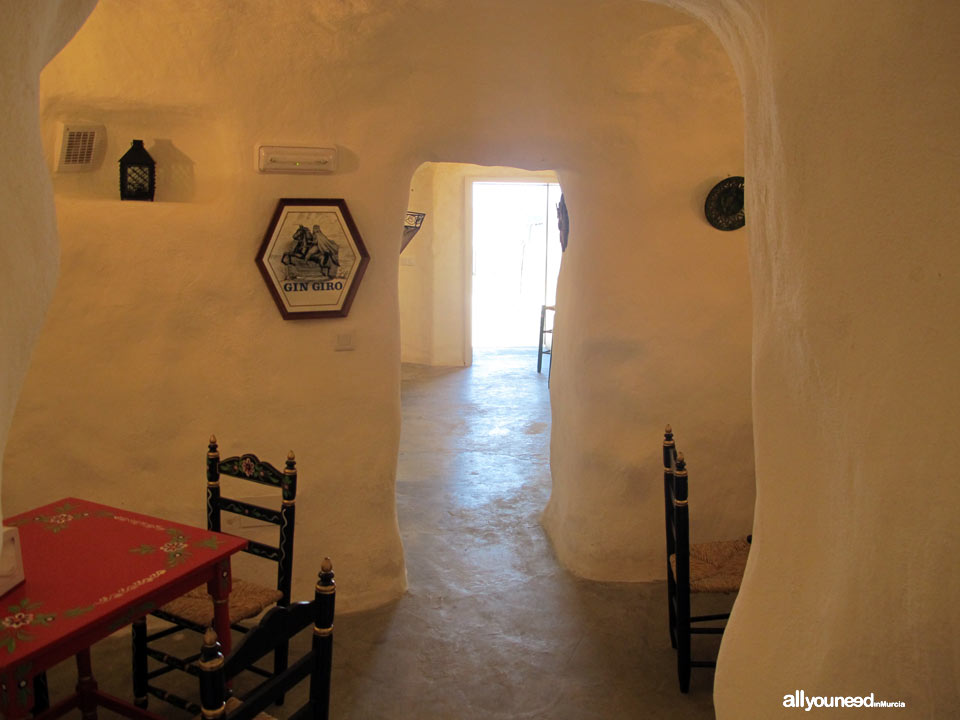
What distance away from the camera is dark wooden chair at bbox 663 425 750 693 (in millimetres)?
2551

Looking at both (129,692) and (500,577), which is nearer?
(129,692)

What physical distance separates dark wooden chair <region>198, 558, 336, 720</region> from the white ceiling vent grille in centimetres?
216

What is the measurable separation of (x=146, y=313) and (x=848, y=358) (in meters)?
2.56

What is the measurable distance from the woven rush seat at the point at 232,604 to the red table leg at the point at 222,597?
8 centimetres

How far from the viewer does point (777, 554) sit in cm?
148

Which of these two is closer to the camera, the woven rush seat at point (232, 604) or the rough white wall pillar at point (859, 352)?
the rough white wall pillar at point (859, 352)

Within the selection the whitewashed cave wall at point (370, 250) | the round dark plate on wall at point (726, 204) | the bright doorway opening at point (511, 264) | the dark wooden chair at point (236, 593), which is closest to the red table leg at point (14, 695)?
the dark wooden chair at point (236, 593)

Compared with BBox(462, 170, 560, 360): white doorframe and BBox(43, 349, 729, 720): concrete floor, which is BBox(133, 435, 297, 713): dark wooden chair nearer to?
BBox(43, 349, 729, 720): concrete floor

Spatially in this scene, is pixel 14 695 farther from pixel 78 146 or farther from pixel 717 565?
pixel 717 565

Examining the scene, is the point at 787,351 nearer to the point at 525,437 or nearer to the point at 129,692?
the point at 129,692

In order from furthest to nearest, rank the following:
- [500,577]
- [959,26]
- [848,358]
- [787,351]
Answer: [500,577], [787,351], [848,358], [959,26]

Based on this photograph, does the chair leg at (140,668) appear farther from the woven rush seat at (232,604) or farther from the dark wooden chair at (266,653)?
the dark wooden chair at (266,653)

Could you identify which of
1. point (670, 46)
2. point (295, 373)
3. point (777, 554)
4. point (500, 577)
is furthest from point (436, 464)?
point (777, 554)

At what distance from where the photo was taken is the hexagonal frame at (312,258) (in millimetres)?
2977
